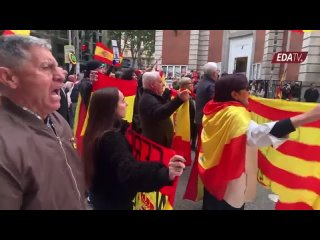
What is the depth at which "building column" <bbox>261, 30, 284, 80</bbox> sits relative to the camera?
23.5 meters

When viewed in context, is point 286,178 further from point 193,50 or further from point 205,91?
point 193,50

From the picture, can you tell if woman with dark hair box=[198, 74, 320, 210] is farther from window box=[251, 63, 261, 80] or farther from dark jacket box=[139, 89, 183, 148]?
window box=[251, 63, 261, 80]

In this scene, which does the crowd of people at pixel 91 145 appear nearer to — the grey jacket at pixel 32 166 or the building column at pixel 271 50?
the grey jacket at pixel 32 166

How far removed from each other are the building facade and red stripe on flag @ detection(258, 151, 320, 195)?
782 inches

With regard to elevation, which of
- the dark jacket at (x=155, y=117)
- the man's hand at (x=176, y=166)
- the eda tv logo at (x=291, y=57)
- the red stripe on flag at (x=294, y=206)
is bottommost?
the red stripe on flag at (x=294, y=206)

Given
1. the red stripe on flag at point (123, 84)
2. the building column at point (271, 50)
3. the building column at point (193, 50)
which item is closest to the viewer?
the red stripe on flag at point (123, 84)

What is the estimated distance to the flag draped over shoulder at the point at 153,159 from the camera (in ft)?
8.60

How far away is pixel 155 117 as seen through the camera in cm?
443

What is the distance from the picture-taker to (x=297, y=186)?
315 cm

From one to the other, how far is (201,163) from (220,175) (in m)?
0.32

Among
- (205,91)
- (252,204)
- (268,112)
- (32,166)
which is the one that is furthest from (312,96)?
(32,166)

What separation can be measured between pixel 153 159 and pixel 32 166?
142 centimetres

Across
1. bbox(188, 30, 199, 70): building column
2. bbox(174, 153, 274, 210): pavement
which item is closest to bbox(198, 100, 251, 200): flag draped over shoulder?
bbox(174, 153, 274, 210): pavement

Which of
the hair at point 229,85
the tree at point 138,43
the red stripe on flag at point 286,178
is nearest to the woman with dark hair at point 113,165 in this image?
the hair at point 229,85
